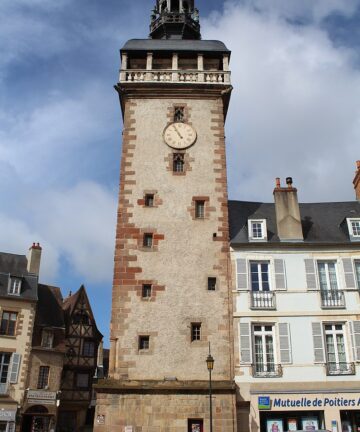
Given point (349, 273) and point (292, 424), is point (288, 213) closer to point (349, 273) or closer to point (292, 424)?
point (349, 273)

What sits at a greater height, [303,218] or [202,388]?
[303,218]

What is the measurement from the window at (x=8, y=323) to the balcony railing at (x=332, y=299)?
1814cm

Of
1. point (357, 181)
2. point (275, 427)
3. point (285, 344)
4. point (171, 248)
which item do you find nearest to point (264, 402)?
point (275, 427)

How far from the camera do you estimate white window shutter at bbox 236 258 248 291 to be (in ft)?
58.0

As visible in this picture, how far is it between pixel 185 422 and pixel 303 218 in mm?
9490

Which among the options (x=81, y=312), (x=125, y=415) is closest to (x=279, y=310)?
(x=125, y=415)

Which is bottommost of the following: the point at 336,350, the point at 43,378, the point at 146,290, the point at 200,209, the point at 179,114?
the point at 336,350

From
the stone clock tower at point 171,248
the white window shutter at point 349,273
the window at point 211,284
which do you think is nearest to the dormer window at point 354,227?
the white window shutter at point 349,273

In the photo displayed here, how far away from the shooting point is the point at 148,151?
20.1m

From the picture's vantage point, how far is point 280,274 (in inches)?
707

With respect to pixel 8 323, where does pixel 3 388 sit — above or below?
below

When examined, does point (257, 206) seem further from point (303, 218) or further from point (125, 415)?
point (125, 415)

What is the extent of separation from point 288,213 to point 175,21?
1217 centimetres

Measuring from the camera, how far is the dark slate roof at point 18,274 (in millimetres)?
28462
